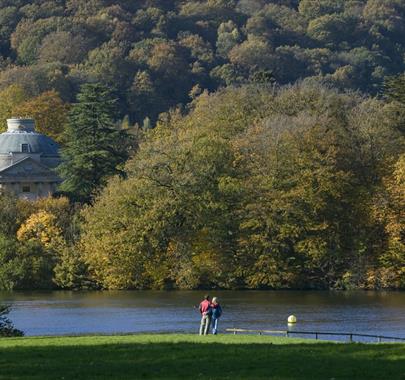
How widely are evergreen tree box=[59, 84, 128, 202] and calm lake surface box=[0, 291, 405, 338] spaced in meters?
18.0

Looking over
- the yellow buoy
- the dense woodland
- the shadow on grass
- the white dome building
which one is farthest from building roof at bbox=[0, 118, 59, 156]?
the shadow on grass

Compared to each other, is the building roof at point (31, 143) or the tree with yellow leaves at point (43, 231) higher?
the building roof at point (31, 143)

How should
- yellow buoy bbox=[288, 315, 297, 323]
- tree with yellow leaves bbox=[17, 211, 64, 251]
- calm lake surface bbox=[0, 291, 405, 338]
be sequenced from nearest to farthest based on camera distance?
calm lake surface bbox=[0, 291, 405, 338], yellow buoy bbox=[288, 315, 297, 323], tree with yellow leaves bbox=[17, 211, 64, 251]

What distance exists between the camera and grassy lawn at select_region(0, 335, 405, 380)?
31.4 metres

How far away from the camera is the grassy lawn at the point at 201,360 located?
3142cm

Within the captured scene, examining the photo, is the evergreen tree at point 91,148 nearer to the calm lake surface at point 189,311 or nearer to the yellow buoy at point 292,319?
the calm lake surface at point 189,311

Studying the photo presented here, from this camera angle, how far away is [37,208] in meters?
90.6

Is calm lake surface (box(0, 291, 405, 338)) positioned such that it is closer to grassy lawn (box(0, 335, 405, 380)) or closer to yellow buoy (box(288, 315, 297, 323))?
yellow buoy (box(288, 315, 297, 323))

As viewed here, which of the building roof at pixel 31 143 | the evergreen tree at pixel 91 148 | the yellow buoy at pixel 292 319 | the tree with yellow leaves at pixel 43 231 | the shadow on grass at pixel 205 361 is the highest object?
the building roof at pixel 31 143

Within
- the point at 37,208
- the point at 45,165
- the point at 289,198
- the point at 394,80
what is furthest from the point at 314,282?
the point at 45,165

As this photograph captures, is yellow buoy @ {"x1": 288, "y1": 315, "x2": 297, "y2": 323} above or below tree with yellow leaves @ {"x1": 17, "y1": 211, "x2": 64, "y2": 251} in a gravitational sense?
below

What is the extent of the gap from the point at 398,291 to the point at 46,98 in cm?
6007

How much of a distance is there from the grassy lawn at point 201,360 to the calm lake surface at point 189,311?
18.3 metres

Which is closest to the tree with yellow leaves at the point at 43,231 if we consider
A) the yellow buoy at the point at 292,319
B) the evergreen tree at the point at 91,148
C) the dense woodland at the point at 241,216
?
the dense woodland at the point at 241,216
